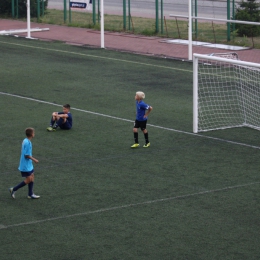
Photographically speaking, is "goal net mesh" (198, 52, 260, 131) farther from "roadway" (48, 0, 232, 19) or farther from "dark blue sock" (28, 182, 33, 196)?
"roadway" (48, 0, 232, 19)

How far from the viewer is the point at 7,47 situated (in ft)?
105

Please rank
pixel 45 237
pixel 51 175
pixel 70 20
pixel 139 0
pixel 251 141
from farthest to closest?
pixel 139 0
pixel 70 20
pixel 251 141
pixel 51 175
pixel 45 237

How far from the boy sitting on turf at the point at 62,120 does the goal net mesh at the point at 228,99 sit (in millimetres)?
3368

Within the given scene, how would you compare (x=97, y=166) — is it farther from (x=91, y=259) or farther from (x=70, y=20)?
(x=70, y=20)

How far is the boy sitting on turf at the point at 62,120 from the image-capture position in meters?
17.6

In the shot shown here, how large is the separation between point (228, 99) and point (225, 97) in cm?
25

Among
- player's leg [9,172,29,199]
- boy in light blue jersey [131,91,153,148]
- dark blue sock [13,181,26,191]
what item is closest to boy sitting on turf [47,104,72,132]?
boy in light blue jersey [131,91,153,148]

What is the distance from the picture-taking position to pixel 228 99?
21.7 m

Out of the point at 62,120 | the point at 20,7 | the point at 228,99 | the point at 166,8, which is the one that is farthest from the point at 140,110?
the point at 166,8

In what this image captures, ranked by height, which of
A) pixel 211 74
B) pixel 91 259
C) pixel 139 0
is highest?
pixel 139 0

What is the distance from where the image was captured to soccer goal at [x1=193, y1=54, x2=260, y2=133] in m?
17.9

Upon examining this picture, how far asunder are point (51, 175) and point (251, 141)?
5.37 metres

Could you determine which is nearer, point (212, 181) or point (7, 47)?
point (212, 181)

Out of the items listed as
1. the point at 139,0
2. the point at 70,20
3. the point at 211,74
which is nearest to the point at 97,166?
the point at 211,74
